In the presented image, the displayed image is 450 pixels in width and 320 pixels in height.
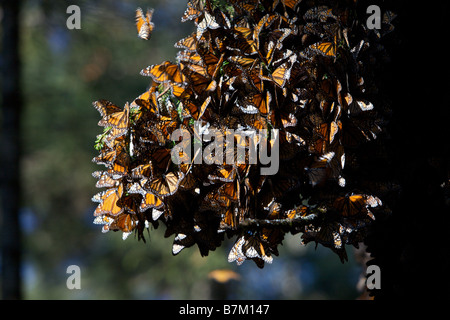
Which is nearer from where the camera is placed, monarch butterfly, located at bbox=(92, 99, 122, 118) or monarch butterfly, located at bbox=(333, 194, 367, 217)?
monarch butterfly, located at bbox=(333, 194, 367, 217)

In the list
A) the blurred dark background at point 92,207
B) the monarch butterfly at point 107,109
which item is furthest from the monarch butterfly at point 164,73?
the blurred dark background at point 92,207

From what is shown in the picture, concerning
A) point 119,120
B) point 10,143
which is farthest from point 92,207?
point 119,120

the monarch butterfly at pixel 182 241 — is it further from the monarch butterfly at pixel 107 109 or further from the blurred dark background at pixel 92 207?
the blurred dark background at pixel 92 207

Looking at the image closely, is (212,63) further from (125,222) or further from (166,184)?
(125,222)

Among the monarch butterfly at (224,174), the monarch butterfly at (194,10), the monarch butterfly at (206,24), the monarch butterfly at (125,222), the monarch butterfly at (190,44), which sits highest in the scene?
the monarch butterfly at (194,10)

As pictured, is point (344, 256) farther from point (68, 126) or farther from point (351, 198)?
point (68, 126)

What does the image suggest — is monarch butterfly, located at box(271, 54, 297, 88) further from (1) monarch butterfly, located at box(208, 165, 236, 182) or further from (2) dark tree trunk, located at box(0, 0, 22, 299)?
(2) dark tree trunk, located at box(0, 0, 22, 299)

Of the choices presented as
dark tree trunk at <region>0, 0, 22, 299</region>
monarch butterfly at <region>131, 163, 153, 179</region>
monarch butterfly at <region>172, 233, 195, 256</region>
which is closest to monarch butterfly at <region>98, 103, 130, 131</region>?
monarch butterfly at <region>131, 163, 153, 179</region>
